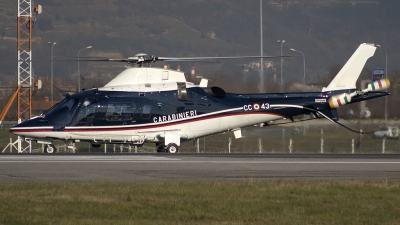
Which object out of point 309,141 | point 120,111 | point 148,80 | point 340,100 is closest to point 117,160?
point 120,111

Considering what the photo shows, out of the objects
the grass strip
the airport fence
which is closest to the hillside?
the airport fence

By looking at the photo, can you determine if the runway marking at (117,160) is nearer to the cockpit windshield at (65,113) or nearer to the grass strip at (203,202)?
the grass strip at (203,202)

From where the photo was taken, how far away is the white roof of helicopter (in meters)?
28.2

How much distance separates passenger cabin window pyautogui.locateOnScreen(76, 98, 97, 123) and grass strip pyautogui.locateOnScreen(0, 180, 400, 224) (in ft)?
38.6

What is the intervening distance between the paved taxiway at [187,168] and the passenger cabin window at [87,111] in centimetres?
432

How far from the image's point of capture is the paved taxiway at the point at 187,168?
18.0m

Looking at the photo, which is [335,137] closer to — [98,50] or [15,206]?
[15,206]

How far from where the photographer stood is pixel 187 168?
19.7m

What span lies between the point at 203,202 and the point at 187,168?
219 inches

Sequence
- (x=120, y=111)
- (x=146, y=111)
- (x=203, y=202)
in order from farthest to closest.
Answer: (x=146, y=111)
(x=120, y=111)
(x=203, y=202)

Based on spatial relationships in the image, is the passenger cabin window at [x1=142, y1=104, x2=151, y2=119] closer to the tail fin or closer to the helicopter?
the helicopter

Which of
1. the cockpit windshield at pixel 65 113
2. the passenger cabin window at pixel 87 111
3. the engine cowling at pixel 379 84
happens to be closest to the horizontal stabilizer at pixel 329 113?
the engine cowling at pixel 379 84

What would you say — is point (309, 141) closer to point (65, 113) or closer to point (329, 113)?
point (329, 113)

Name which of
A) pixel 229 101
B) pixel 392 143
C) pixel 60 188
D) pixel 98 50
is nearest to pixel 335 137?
pixel 392 143
